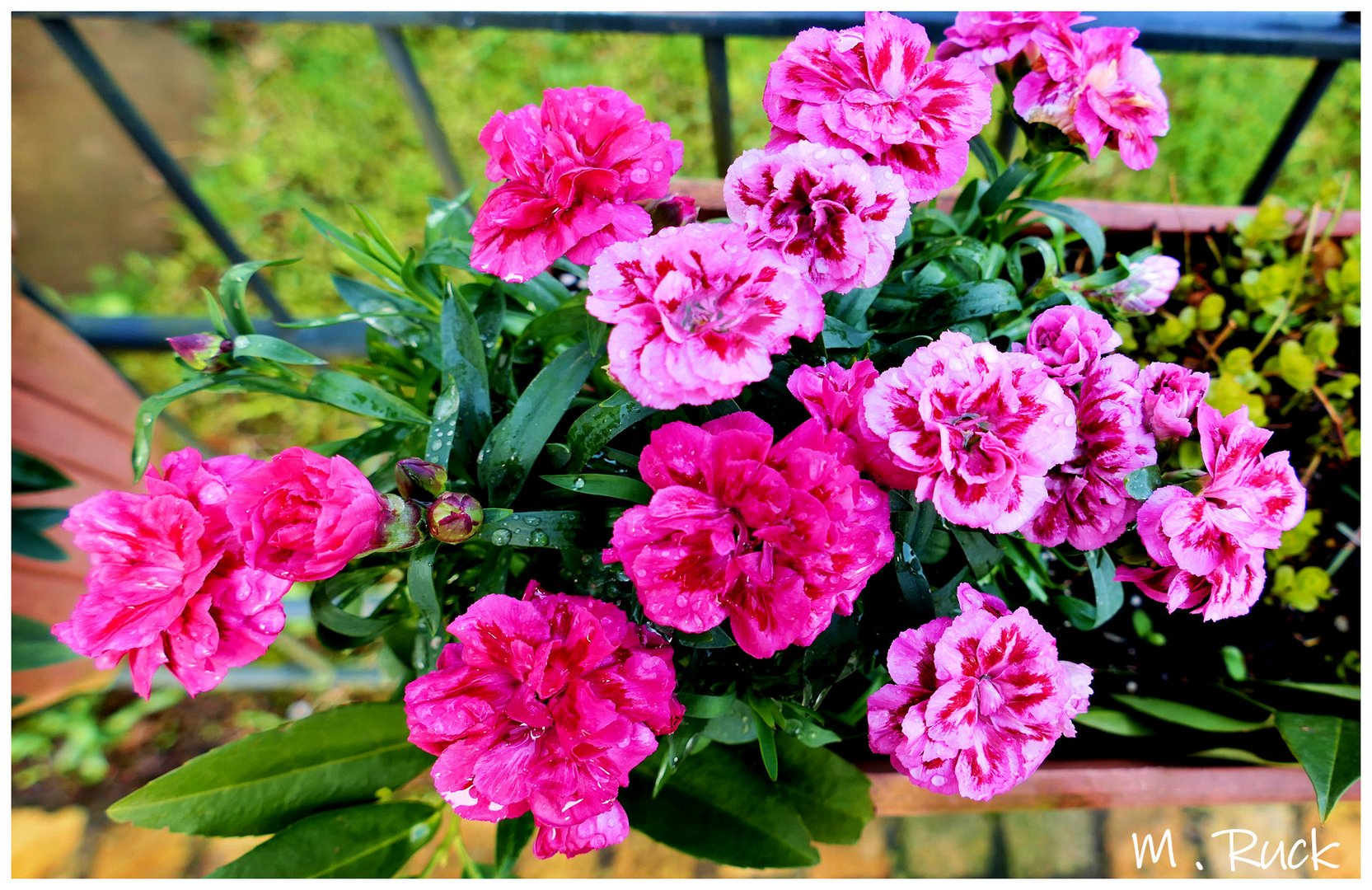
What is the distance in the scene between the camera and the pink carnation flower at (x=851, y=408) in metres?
0.43

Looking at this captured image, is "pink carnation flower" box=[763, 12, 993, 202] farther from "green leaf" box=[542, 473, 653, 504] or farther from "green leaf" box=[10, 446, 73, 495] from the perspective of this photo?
"green leaf" box=[10, 446, 73, 495]

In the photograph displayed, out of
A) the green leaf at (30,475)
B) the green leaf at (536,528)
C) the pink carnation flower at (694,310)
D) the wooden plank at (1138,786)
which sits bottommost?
the wooden plank at (1138,786)

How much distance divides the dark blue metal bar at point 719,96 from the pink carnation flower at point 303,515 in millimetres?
536

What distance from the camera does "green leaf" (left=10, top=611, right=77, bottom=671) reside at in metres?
0.85

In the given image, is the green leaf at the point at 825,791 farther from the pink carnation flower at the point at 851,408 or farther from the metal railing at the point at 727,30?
the metal railing at the point at 727,30

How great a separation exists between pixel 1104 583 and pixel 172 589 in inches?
22.0

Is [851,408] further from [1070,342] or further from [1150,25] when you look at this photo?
[1150,25]

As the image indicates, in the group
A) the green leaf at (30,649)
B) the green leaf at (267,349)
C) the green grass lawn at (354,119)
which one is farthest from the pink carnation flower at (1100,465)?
the green grass lawn at (354,119)

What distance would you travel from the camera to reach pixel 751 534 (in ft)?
1.38

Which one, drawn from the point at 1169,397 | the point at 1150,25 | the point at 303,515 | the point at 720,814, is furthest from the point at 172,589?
the point at 1150,25

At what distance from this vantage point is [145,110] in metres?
1.49

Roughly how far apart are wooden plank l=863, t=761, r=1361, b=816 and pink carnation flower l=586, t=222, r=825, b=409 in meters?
0.45

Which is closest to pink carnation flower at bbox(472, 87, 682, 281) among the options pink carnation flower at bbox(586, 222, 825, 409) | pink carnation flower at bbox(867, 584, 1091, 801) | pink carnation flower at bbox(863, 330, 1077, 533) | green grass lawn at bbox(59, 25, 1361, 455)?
pink carnation flower at bbox(586, 222, 825, 409)

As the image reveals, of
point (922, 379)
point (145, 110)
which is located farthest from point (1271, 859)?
point (145, 110)
